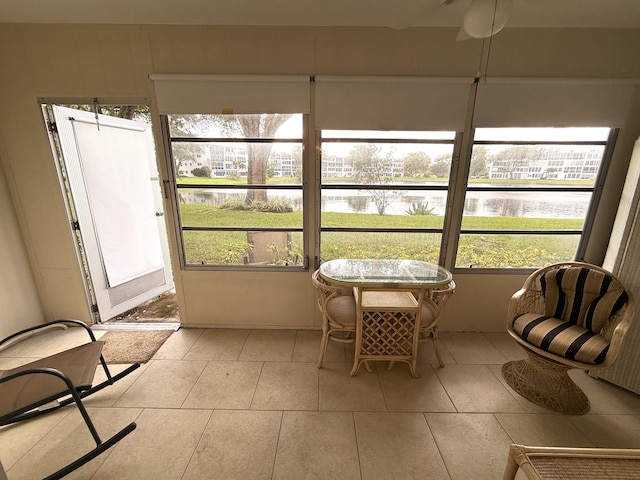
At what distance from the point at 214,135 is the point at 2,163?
1833mm

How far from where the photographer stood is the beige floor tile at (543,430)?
1518 mm

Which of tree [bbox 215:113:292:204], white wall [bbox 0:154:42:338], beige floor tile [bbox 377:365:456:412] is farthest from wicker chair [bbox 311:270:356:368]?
white wall [bbox 0:154:42:338]

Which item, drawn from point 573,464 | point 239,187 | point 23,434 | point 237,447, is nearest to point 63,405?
point 23,434

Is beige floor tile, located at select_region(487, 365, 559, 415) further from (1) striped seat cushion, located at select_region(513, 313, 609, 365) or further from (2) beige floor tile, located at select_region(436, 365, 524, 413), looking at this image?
(1) striped seat cushion, located at select_region(513, 313, 609, 365)

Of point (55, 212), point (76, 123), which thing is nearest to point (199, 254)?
point (55, 212)

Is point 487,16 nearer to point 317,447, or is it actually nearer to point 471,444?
point 471,444

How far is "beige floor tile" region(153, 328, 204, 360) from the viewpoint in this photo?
2.20 m

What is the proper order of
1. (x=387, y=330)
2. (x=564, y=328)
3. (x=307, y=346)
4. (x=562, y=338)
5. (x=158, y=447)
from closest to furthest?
1. (x=158, y=447)
2. (x=562, y=338)
3. (x=564, y=328)
4. (x=387, y=330)
5. (x=307, y=346)

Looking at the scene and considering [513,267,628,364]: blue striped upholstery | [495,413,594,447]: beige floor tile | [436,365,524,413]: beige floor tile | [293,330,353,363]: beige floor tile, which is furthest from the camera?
[293,330,353,363]: beige floor tile

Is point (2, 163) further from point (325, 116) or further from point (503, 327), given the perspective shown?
point (503, 327)

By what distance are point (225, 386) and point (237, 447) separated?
0.49 meters

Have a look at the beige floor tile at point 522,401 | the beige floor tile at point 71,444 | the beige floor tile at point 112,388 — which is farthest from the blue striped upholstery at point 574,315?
the beige floor tile at point 112,388

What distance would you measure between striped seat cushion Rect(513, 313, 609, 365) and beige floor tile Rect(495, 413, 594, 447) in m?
0.42

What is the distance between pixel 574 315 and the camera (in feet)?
6.16
